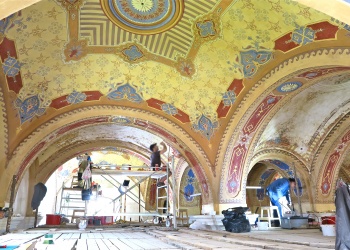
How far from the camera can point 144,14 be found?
5891 millimetres

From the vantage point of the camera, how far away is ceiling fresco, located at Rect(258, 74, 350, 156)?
7.87 metres

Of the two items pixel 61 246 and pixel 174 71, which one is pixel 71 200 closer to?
pixel 174 71

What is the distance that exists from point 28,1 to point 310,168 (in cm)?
1062

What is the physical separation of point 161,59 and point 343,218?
5379 millimetres

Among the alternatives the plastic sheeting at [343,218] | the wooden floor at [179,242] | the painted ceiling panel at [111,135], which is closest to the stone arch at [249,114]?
the plastic sheeting at [343,218]

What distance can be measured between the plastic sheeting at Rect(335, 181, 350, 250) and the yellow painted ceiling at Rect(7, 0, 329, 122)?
3259 millimetres

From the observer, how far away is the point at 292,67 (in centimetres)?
600

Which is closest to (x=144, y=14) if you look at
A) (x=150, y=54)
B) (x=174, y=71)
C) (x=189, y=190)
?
(x=150, y=54)

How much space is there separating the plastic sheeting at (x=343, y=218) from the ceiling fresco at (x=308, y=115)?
5.30 m

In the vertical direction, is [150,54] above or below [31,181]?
above

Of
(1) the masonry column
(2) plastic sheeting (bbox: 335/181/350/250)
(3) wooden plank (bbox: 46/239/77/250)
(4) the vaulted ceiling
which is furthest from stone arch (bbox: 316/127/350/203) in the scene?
(1) the masonry column

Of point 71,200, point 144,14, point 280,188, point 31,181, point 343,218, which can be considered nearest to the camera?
point 343,218

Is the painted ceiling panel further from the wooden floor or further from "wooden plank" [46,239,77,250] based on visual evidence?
"wooden plank" [46,239,77,250]

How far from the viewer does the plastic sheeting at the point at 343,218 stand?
2593 millimetres
